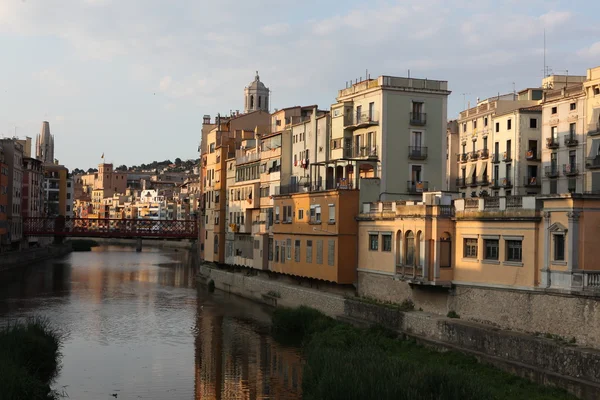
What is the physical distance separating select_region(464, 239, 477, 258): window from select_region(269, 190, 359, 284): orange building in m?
9.97

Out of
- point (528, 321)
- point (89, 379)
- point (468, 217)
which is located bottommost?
point (89, 379)

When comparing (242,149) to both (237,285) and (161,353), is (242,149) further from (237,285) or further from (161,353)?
(161,353)

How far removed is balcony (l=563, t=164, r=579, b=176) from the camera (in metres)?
49.9

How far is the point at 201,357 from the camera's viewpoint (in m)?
34.3

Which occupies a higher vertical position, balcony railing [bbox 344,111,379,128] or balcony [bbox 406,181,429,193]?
balcony railing [bbox 344,111,379,128]

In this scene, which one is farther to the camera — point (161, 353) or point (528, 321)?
point (161, 353)

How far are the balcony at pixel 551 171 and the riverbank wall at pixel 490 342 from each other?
19.7 metres

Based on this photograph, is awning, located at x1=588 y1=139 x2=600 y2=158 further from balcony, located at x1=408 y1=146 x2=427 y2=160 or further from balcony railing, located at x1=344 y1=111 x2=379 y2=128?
balcony railing, located at x1=344 y1=111 x2=379 y2=128

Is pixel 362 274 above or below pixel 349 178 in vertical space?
below

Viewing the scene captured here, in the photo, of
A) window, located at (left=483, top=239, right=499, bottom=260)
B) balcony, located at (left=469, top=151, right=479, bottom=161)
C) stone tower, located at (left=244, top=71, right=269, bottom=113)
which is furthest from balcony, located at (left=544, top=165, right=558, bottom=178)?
stone tower, located at (left=244, top=71, right=269, bottom=113)

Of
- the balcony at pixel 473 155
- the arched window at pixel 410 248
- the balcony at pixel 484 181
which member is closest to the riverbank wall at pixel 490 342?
the arched window at pixel 410 248


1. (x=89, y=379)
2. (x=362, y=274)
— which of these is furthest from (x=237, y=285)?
(x=89, y=379)

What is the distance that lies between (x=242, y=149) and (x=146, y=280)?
715 inches

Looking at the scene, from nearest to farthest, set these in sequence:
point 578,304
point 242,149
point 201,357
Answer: point 578,304, point 201,357, point 242,149
